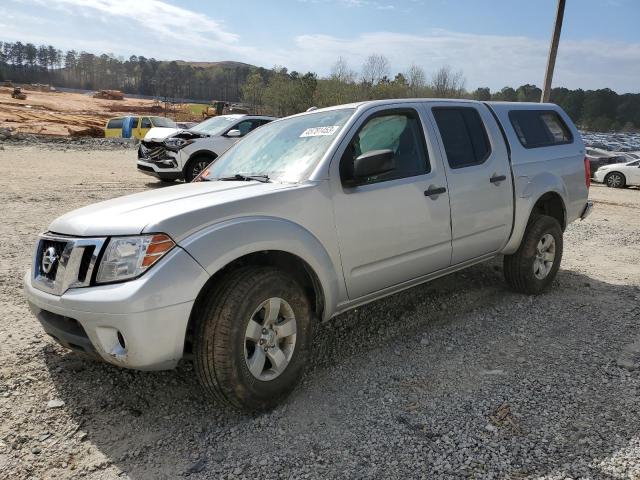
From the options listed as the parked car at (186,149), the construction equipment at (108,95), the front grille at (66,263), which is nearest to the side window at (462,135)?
the front grille at (66,263)

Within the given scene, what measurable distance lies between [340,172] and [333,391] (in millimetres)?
1435

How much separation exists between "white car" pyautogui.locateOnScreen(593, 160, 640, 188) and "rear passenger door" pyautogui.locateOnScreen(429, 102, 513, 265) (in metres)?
18.9

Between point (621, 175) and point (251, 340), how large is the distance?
2177 centimetres

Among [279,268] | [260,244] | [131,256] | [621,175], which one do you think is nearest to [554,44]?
[621,175]

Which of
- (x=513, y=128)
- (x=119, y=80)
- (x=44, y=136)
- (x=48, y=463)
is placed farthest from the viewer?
(x=119, y=80)

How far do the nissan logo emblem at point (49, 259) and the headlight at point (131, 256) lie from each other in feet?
1.44

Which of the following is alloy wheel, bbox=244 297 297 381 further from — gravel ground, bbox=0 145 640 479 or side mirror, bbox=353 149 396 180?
side mirror, bbox=353 149 396 180

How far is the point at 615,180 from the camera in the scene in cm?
2083

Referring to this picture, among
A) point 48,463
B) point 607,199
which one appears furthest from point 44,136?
point 48,463

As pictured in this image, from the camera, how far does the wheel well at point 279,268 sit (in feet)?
9.55

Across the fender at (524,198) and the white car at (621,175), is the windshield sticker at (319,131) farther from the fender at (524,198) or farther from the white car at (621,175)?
the white car at (621,175)

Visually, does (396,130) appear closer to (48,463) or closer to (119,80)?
(48,463)

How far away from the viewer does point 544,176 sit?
4.98 m

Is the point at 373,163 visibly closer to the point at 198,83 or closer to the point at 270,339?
the point at 270,339
